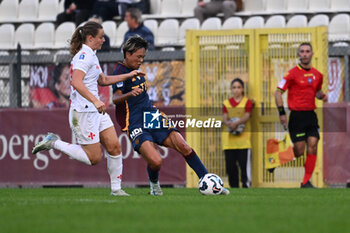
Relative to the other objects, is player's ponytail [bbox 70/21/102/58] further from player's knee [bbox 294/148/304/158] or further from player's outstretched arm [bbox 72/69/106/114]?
player's knee [bbox 294/148/304/158]

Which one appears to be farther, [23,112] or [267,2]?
[267,2]

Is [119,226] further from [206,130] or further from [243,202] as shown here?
[206,130]

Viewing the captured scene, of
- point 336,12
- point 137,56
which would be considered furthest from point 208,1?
point 137,56

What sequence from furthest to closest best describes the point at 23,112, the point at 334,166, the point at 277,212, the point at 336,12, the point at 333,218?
the point at 336,12 → the point at 23,112 → the point at 334,166 → the point at 277,212 → the point at 333,218

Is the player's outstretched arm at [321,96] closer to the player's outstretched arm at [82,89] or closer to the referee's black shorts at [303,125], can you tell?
the referee's black shorts at [303,125]

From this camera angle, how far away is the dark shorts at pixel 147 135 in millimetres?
10367

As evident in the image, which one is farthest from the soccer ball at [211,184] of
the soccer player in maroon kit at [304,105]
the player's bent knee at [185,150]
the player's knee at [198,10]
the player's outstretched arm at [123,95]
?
the player's knee at [198,10]

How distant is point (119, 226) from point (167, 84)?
9543mm

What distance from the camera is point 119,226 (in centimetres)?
632

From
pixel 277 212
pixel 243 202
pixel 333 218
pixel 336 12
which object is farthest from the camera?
pixel 336 12

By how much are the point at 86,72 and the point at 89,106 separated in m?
0.45

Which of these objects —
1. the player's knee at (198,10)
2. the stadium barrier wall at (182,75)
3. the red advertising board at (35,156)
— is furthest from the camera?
the player's knee at (198,10)

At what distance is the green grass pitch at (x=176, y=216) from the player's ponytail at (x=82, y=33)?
77.3 inches

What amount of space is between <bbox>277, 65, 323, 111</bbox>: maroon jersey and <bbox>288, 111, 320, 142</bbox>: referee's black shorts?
A: 0.31ft
